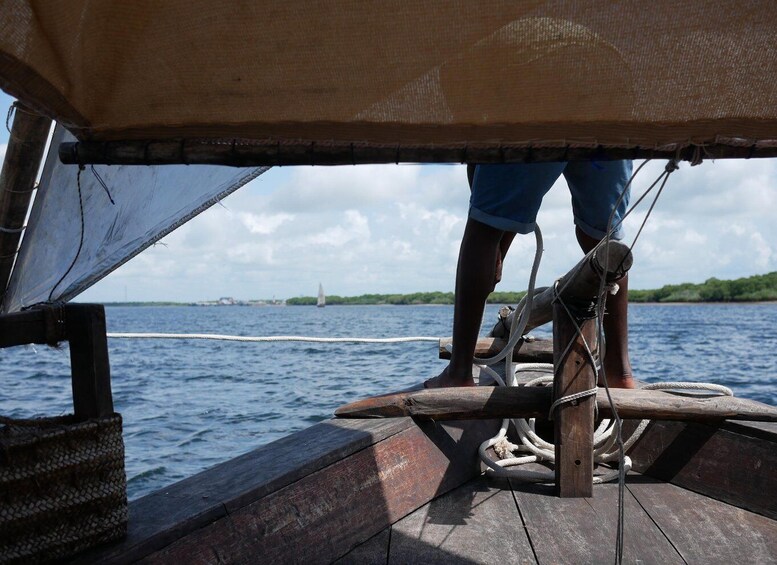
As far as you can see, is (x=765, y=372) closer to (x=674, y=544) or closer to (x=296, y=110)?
(x=674, y=544)

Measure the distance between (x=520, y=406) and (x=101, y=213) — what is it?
1.53m

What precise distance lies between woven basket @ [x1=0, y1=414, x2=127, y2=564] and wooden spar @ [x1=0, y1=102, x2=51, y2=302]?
36.4 inches

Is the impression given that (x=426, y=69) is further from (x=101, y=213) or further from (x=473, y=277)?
(x=101, y=213)

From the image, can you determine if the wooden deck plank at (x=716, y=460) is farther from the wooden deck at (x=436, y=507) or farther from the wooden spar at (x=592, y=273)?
the wooden spar at (x=592, y=273)

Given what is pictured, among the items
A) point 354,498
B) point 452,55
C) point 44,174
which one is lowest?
point 354,498

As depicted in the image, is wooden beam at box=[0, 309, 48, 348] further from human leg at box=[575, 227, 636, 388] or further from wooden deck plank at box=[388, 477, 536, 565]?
human leg at box=[575, 227, 636, 388]

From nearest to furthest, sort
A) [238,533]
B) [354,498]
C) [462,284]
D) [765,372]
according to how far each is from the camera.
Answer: [238,533]
[354,498]
[462,284]
[765,372]

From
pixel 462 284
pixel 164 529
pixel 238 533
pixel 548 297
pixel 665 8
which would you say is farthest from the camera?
pixel 548 297

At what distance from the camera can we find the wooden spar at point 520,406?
1.98 meters

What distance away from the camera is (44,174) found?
2.07 metres

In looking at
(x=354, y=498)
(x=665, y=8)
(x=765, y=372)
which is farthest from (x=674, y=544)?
(x=765, y=372)

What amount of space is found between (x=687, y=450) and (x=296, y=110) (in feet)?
5.94

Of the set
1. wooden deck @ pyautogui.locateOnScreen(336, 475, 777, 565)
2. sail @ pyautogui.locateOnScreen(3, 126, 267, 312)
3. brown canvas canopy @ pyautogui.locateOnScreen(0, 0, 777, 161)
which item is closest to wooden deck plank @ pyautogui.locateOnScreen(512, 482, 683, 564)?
wooden deck @ pyautogui.locateOnScreen(336, 475, 777, 565)

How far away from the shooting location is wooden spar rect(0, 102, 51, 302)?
1.75 meters
